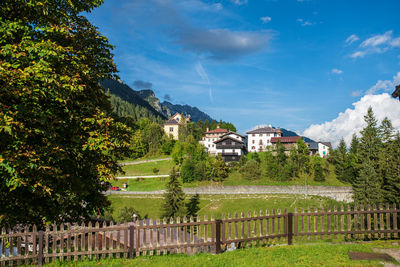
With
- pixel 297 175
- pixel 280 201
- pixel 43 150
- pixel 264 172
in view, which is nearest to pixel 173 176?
pixel 280 201

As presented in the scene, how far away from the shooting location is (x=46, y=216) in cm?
1082

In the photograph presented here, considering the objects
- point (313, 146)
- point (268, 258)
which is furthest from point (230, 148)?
point (268, 258)

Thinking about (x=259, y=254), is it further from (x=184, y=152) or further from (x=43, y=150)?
(x=184, y=152)

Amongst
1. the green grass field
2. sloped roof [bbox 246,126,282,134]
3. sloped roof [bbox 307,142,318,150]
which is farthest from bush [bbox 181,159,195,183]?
sloped roof [bbox 307,142,318,150]

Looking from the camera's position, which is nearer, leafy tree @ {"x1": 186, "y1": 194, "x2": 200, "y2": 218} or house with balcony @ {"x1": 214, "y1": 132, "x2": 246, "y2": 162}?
leafy tree @ {"x1": 186, "y1": 194, "x2": 200, "y2": 218}

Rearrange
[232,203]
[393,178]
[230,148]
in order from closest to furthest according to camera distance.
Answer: [393,178]
[232,203]
[230,148]

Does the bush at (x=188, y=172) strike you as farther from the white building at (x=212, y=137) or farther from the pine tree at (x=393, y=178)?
the pine tree at (x=393, y=178)

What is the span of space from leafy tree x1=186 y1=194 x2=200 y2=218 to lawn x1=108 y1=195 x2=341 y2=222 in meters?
0.83

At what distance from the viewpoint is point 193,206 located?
2253 inches

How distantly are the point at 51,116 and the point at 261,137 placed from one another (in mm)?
103615

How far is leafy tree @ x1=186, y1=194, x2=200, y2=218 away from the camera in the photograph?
2117 inches

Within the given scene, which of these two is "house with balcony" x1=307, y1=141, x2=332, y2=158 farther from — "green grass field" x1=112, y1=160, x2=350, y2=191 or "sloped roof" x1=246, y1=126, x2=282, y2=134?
"green grass field" x1=112, y1=160, x2=350, y2=191

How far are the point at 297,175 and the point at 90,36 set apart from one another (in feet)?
224

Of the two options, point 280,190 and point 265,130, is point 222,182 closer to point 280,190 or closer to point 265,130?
point 280,190
